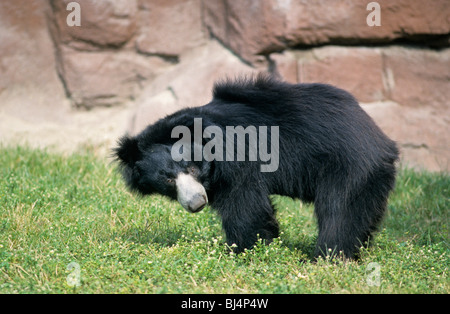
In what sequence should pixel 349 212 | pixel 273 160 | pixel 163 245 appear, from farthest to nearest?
pixel 163 245, pixel 273 160, pixel 349 212

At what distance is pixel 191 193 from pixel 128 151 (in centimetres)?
63

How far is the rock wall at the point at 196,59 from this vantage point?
Answer: 6.36 metres

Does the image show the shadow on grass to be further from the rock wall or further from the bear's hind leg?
the rock wall

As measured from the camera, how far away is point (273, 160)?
13.3 feet

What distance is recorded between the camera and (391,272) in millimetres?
3613

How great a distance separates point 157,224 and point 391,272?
6.17ft

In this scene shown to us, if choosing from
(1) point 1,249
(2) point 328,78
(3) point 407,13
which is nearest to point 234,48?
(2) point 328,78

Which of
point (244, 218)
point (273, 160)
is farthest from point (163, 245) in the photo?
point (273, 160)

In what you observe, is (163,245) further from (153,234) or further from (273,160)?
(273,160)

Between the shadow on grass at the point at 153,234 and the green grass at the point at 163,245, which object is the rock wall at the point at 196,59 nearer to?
the green grass at the point at 163,245

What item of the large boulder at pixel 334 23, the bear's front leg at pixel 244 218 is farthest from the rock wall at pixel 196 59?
the bear's front leg at pixel 244 218

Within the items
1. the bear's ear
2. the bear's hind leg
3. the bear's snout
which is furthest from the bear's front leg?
the bear's ear

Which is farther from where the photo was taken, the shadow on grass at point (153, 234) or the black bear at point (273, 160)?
the shadow on grass at point (153, 234)
